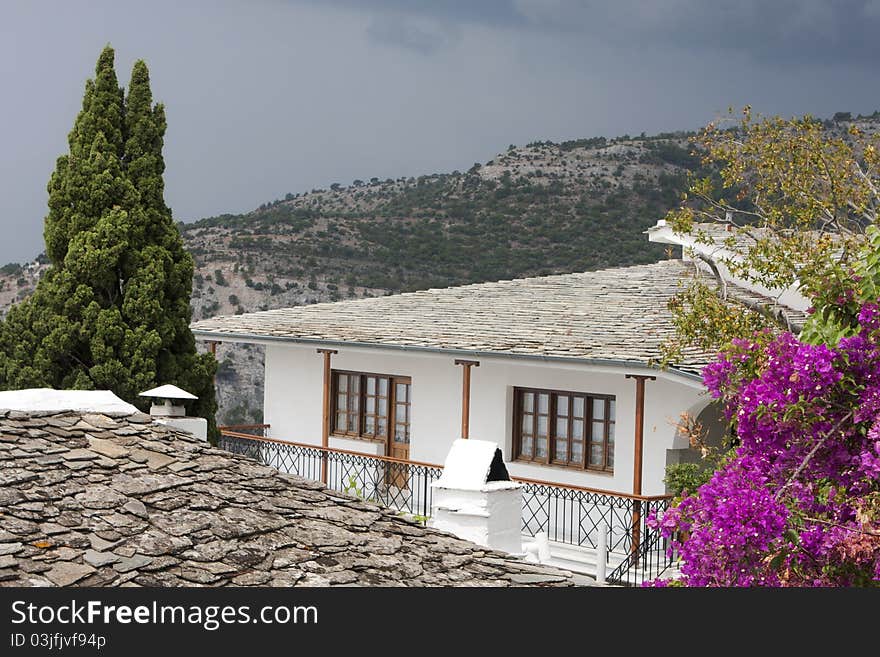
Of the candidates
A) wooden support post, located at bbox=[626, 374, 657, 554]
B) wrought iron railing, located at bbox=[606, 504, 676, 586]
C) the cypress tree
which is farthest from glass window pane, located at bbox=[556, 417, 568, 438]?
the cypress tree

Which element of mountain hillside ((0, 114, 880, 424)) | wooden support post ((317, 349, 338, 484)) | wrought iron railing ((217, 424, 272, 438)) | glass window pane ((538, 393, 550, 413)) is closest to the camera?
glass window pane ((538, 393, 550, 413))

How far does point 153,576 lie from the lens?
20.3ft

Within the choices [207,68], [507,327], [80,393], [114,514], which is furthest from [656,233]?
[207,68]

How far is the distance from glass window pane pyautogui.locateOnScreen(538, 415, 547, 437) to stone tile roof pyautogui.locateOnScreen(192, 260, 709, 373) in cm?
135

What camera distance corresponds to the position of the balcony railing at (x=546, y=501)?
1486 cm

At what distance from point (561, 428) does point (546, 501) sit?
123cm

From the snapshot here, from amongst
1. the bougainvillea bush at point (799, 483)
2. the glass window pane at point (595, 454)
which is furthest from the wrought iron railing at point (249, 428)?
the bougainvillea bush at point (799, 483)

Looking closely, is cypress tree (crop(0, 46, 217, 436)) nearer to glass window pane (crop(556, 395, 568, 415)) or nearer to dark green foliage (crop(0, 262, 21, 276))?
glass window pane (crop(556, 395, 568, 415))

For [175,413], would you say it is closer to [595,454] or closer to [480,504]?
[480,504]

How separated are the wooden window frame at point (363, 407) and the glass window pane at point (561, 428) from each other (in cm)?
328

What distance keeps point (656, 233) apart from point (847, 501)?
616 inches

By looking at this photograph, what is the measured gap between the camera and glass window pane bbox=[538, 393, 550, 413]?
17.8 metres

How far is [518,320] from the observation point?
62.5ft

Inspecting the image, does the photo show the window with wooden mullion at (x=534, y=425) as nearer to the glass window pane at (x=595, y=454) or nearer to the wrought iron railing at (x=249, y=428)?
the glass window pane at (x=595, y=454)
